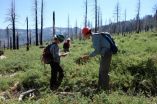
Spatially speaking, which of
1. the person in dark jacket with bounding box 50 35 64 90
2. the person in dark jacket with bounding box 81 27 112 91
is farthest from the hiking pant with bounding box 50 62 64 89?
the person in dark jacket with bounding box 81 27 112 91

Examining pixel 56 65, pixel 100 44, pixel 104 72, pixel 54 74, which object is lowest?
pixel 54 74

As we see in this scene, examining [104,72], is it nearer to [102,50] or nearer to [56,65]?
[102,50]

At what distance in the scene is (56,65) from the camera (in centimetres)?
1247

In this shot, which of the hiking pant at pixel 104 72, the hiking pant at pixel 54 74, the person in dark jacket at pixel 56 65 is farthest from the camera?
the hiking pant at pixel 54 74

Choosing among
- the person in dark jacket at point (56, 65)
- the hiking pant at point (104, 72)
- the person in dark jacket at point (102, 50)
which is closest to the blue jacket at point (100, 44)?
the person in dark jacket at point (102, 50)

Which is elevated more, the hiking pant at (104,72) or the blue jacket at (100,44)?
the blue jacket at (100,44)

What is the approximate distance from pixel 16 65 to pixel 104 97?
12377 mm

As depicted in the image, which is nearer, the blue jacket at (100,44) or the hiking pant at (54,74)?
the blue jacket at (100,44)

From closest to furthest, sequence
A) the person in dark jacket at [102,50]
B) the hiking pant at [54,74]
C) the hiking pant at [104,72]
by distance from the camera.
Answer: the person in dark jacket at [102,50] → the hiking pant at [104,72] → the hiking pant at [54,74]

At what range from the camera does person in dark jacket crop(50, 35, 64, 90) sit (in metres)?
12.2

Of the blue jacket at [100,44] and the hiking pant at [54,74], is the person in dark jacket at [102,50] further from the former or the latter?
the hiking pant at [54,74]

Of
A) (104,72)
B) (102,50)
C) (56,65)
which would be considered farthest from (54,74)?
(102,50)

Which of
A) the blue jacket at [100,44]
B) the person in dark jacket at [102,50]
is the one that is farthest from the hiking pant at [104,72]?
the blue jacket at [100,44]

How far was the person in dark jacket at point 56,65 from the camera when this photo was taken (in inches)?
481
